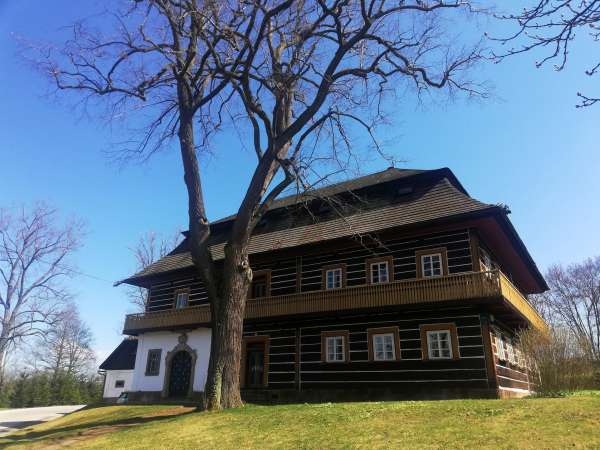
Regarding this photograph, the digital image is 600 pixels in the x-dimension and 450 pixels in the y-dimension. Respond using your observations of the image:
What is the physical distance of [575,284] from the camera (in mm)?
39062

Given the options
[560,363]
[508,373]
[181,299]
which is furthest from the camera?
[181,299]

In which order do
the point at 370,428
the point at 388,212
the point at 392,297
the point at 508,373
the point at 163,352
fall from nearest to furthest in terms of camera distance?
the point at 370,428
the point at 392,297
the point at 508,373
the point at 388,212
the point at 163,352

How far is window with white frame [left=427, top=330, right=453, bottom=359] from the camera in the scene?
16281mm

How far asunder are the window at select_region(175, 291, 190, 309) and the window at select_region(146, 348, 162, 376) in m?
2.55

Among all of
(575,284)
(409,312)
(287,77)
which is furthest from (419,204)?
(575,284)

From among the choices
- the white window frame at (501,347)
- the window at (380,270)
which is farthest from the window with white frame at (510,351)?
the window at (380,270)

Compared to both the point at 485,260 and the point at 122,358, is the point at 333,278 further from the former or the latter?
the point at 122,358

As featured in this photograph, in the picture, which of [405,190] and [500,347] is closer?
[500,347]

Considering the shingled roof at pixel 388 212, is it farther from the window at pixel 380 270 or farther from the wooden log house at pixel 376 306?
the window at pixel 380 270

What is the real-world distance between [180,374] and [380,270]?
11.9 meters

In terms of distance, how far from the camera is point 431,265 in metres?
17.7

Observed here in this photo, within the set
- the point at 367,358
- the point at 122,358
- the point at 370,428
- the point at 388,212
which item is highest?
the point at 388,212

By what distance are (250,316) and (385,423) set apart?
12.1 metres

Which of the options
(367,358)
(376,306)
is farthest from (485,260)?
(367,358)
